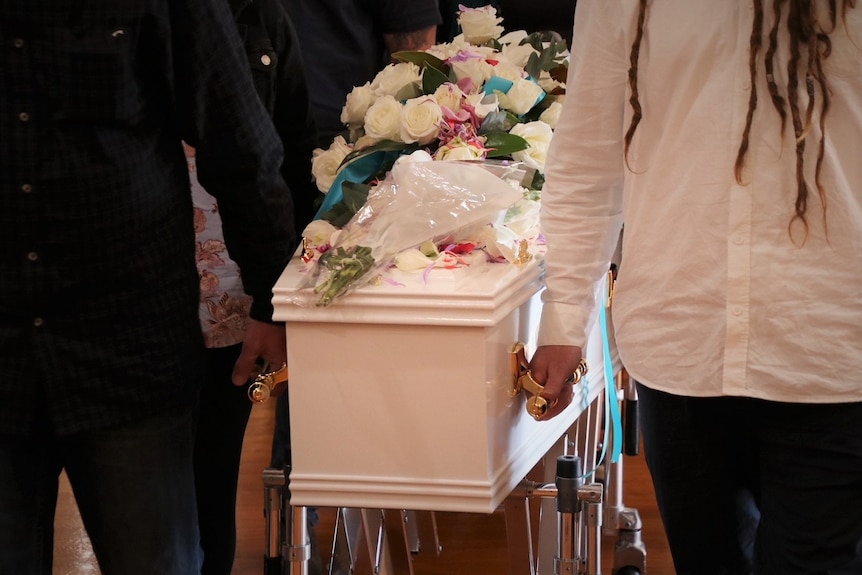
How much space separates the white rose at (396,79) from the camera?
1962 mm

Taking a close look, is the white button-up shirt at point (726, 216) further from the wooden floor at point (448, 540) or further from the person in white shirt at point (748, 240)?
the wooden floor at point (448, 540)

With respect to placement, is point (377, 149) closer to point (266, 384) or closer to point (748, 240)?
point (266, 384)

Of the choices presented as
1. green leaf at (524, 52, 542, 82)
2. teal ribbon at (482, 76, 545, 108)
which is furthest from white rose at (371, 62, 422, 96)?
green leaf at (524, 52, 542, 82)

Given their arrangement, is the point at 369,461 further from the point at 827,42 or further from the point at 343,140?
the point at 827,42

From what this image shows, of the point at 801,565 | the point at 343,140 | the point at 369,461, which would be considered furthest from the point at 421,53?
the point at 801,565

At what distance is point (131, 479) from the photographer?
147 centimetres

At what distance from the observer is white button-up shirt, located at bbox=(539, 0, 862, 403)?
1271mm

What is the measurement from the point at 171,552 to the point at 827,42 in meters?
1.02

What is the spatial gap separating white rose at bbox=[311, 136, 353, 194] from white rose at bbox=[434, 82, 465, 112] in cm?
17

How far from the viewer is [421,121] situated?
182cm

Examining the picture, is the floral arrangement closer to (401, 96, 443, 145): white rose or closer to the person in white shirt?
(401, 96, 443, 145): white rose

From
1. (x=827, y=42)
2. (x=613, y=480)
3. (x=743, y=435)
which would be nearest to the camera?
(x=827, y=42)

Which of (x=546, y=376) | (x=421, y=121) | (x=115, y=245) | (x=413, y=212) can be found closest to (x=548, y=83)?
(x=421, y=121)

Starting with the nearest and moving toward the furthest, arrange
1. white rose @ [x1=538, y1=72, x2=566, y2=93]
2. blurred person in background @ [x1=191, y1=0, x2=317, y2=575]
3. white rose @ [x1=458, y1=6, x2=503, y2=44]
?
blurred person in background @ [x1=191, y1=0, x2=317, y2=575], white rose @ [x1=538, y1=72, x2=566, y2=93], white rose @ [x1=458, y1=6, x2=503, y2=44]
